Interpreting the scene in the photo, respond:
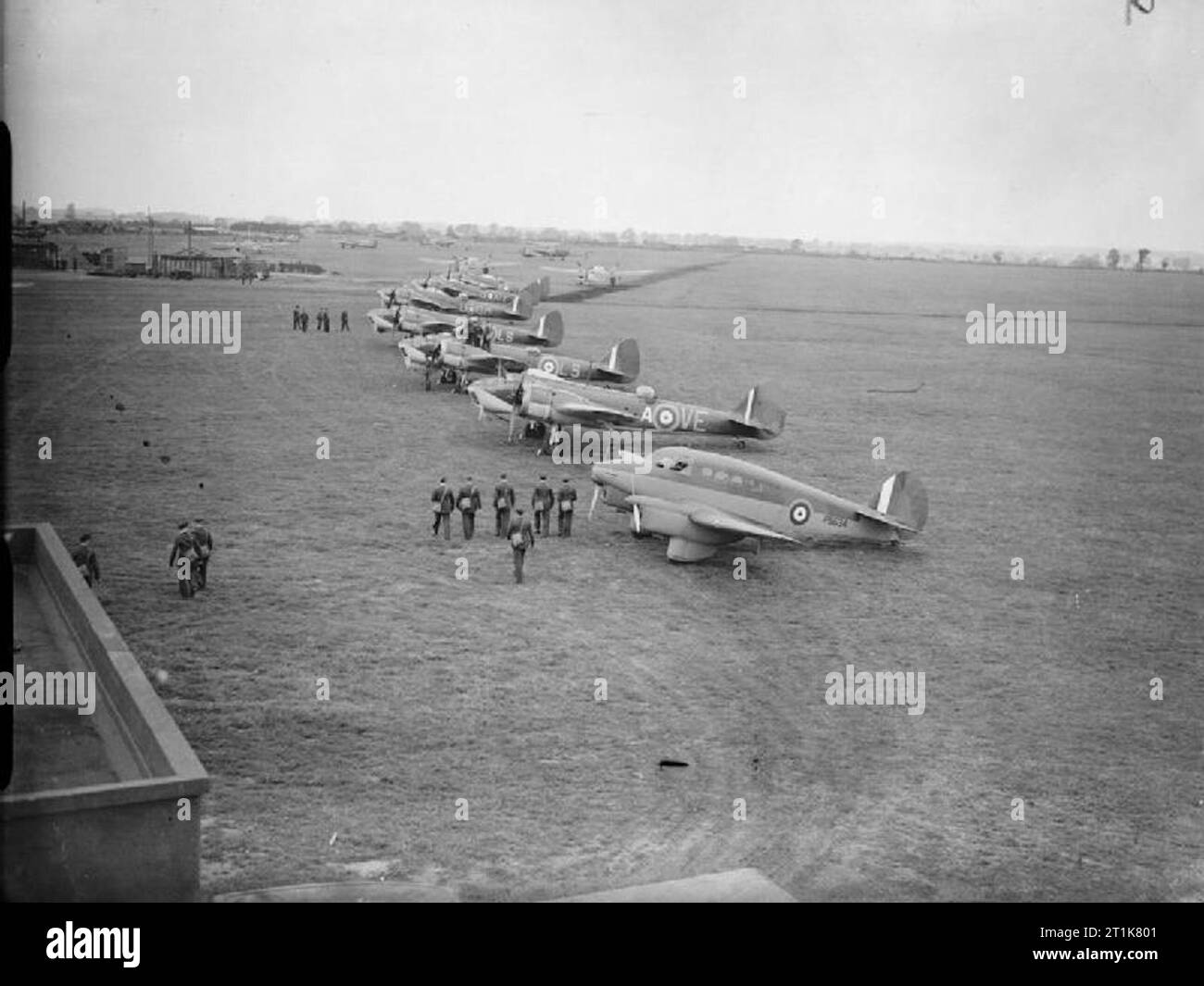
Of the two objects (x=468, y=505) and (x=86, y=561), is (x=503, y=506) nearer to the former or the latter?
(x=468, y=505)

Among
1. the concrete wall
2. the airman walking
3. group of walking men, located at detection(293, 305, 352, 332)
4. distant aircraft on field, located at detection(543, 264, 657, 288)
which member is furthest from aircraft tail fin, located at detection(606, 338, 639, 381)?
distant aircraft on field, located at detection(543, 264, 657, 288)

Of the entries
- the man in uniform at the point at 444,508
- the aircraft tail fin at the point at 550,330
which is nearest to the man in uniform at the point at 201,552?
the man in uniform at the point at 444,508

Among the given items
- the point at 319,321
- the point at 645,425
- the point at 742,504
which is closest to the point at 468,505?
the point at 742,504

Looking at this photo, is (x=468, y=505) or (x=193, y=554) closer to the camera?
(x=193, y=554)

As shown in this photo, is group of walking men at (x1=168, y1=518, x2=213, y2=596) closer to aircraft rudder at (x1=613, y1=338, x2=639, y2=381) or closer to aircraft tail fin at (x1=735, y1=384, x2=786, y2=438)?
aircraft tail fin at (x1=735, y1=384, x2=786, y2=438)

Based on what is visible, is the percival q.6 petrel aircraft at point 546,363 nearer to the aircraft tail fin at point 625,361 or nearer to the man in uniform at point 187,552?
the aircraft tail fin at point 625,361
